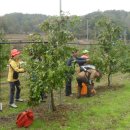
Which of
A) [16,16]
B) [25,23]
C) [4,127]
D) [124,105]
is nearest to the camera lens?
[4,127]

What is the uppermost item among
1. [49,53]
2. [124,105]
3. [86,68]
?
[49,53]

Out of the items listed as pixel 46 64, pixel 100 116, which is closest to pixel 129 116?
pixel 100 116

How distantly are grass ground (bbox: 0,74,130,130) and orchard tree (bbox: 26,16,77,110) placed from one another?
0.59 metres

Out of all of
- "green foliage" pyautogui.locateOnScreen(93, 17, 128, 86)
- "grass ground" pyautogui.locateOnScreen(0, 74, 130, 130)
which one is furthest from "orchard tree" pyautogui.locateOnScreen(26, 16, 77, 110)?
"green foliage" pyautogui.locateOnScreen(93, 17, 128, 86)

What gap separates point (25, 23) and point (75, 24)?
2184 centimetres

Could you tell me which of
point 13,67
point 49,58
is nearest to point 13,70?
point 13,67

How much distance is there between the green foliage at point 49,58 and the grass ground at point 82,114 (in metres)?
0.68

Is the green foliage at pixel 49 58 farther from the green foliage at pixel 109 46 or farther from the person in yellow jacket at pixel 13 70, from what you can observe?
the green foliage at pixel 109 46

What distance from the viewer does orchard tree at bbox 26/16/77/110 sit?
32.2 feet

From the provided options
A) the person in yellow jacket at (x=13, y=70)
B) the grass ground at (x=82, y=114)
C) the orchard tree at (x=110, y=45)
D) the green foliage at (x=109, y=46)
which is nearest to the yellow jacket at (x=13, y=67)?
the person in yellow jacket at (x=13, y=70)

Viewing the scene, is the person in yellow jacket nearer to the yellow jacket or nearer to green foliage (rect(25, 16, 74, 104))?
the yellow jacket

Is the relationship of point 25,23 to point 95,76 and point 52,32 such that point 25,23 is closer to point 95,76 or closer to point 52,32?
point 95,76

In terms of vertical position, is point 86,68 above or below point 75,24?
below

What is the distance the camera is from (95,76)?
46.4ft
